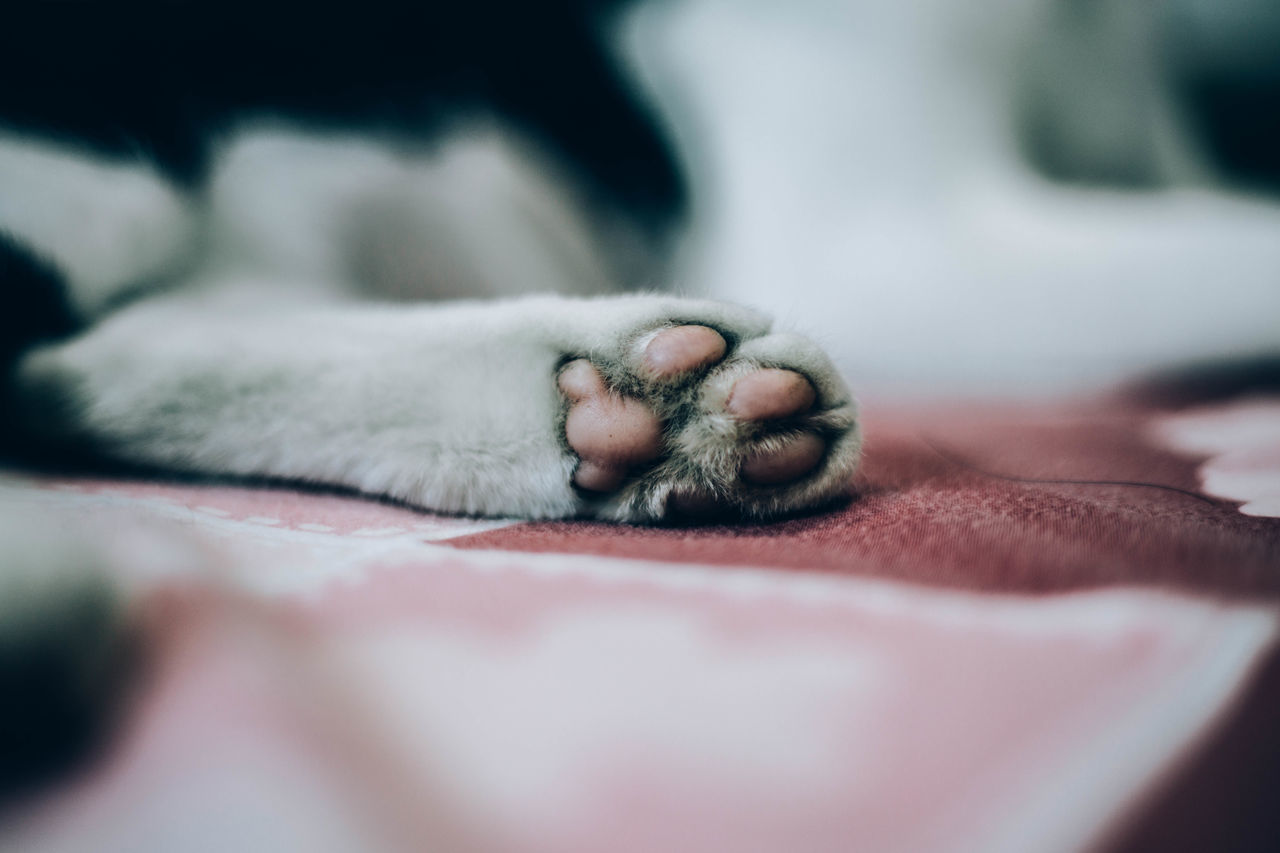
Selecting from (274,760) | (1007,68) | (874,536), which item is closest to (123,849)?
(274,760)

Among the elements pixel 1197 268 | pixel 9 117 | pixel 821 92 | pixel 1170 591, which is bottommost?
pixel 1170 591

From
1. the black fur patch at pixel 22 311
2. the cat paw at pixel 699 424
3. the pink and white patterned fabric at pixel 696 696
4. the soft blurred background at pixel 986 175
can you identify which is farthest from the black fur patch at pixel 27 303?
the soft blurred background at pixel 986 175

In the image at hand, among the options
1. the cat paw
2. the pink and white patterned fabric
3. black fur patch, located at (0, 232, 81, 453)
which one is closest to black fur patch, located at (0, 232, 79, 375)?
black fur patch, located at (0, 232, 81, 453)

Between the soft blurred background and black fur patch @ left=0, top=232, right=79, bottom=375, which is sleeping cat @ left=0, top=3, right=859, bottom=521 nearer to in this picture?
black fur patch @ left=0, top=232, right=79, bottom=375

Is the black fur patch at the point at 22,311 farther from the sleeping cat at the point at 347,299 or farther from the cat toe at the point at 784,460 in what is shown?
the cat toe at the point at 784,460

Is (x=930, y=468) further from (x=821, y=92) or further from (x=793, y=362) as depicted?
(x=821, y=92)

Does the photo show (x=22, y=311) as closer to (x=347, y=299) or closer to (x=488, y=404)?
(x=347, y=299)

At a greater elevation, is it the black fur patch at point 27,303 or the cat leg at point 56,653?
the black fur patch at point 27,303
